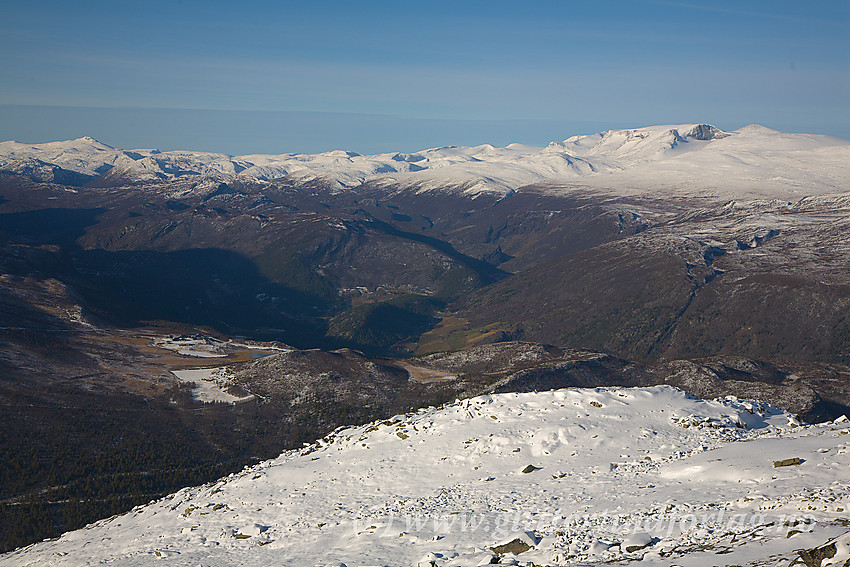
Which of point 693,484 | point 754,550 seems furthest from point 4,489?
point 754,550

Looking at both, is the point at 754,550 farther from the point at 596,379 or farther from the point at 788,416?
the point at 596,379

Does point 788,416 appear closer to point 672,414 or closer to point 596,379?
point 672,414

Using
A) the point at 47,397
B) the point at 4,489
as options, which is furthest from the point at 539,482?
the point at 47,397

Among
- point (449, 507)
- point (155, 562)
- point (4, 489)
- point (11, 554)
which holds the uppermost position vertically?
point (449, 507)

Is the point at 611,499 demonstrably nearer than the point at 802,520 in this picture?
No

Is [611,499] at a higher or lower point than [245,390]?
higher

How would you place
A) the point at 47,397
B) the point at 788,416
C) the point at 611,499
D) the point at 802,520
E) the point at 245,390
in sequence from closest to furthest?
the point at 802,520, the point at 611,499, the point at 788,416, the point at 47,397, the point at 245,390

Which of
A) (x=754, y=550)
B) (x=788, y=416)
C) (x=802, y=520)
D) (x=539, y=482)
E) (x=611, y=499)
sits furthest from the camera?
(x=788, y=416)
